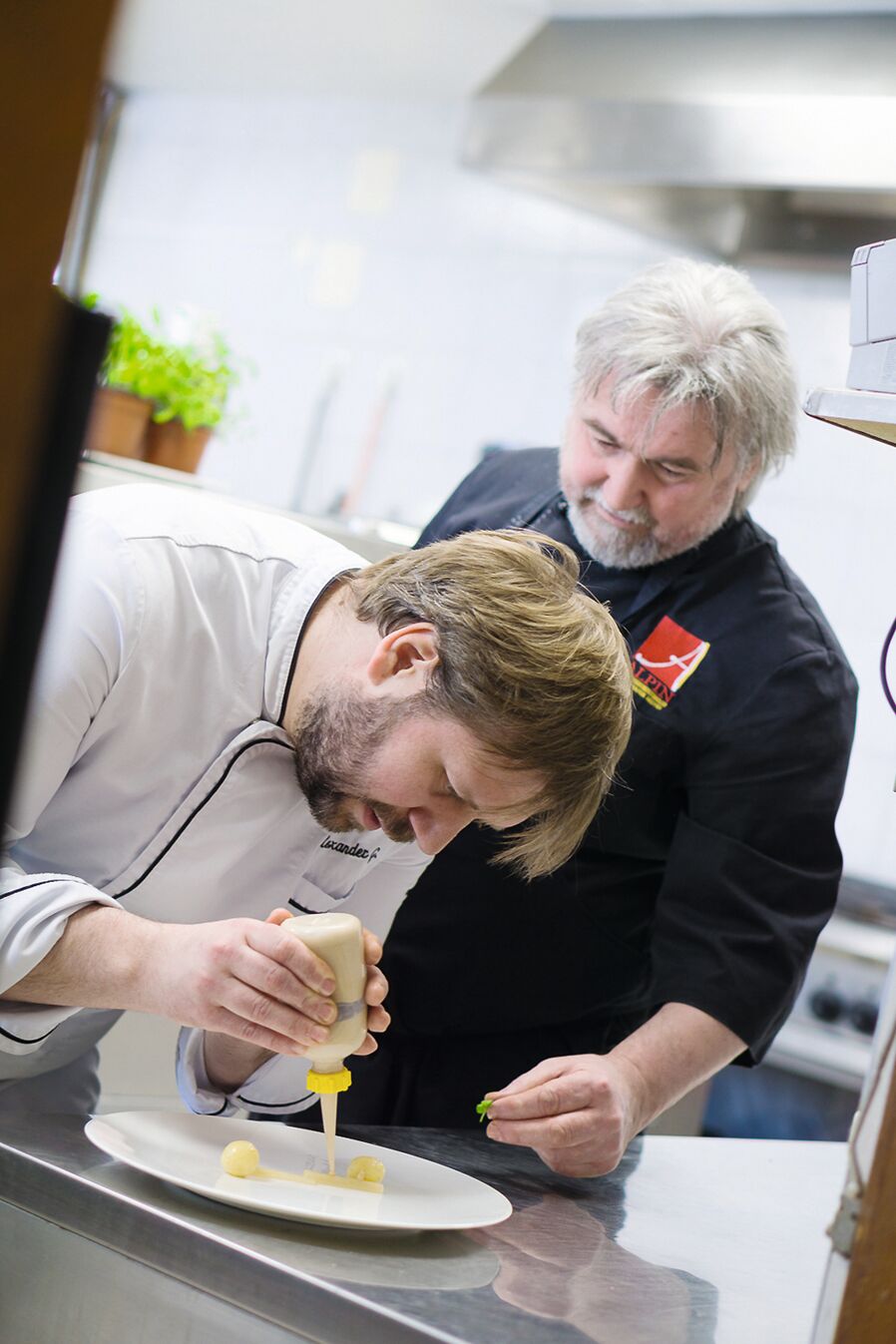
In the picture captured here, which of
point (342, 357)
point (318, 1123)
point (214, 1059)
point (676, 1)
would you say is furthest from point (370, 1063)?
point (342, 357)

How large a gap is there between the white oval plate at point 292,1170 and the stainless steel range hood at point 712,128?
194 cm

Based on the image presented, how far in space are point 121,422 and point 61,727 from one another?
4.31ft

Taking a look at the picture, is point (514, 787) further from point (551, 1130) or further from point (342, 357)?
point (342, 357)

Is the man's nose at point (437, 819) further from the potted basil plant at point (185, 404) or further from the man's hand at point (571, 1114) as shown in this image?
the potted basil plant at point (185, 404)

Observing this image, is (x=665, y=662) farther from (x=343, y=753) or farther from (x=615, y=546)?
(x=343, y=753)

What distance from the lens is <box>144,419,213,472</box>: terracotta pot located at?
2.46 m

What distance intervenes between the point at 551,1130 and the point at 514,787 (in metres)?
0.33

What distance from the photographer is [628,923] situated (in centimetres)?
175

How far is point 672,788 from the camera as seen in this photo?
170 centimetres

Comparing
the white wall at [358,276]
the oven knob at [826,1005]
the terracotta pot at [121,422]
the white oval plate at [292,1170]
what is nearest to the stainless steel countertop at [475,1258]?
the white oval plate at [292,1170]

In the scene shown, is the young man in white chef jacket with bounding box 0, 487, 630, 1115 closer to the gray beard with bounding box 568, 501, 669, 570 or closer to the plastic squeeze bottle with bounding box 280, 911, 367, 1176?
the plastic squeeze bottle with bounding box 280, 911, 367, 1176

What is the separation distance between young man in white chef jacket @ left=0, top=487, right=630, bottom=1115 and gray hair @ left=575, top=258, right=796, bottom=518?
34 centimetres

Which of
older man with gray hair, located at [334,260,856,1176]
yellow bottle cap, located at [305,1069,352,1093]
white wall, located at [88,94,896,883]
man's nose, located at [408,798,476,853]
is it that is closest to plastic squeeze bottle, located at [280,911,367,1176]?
yellow bottle cap, located at [305,1069,352,1093]

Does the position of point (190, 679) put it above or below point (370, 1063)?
above
